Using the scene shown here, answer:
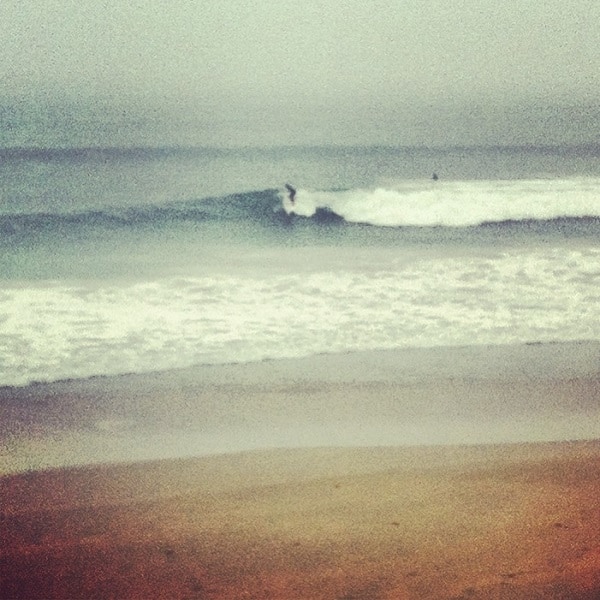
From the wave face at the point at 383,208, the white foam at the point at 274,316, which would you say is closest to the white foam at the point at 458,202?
the wave face at the point at 383,208

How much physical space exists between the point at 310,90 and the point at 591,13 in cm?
253

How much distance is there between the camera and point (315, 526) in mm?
2650

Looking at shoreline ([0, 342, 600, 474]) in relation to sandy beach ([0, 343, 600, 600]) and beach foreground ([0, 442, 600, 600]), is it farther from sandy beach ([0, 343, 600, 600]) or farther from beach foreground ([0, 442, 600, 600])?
beach foreground ([0, 442, 600, 600])

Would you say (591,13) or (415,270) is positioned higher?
(591,13)

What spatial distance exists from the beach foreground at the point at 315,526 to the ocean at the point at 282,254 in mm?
1055

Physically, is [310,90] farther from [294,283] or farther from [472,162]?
[472,162]

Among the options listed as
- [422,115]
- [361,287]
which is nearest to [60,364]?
[361,287]

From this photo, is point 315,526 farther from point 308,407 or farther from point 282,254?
point 282,254

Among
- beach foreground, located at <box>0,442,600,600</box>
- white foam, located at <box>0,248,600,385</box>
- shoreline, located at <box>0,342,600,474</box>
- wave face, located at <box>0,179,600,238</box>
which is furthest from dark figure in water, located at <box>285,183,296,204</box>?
beach foreground, located at <box>0,442,600,600</box>

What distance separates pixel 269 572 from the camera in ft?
7.96

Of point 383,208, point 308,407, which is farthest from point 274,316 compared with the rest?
point 383,208

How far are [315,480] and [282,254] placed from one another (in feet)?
10.5

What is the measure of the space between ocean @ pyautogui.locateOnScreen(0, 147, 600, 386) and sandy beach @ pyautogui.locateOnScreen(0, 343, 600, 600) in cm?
32

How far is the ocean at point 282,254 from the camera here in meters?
4.20
